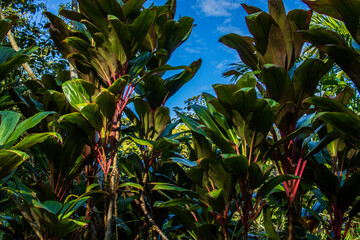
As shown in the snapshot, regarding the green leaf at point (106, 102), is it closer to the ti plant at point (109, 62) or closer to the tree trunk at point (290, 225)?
the ti plant at point (109, 62)

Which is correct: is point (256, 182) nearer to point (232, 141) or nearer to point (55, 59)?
point (232, 141)

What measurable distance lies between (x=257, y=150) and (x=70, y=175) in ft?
3.59

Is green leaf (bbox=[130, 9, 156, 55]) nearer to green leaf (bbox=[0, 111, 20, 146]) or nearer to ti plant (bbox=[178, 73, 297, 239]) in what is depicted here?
ti plant (bbox=[178, 73, 297, 239])

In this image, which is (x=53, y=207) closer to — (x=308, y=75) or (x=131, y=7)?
(x=131, y=7)

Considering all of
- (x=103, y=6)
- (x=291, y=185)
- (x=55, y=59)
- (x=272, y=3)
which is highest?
(x=55, y=59)

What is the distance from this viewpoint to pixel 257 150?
59.1 inches

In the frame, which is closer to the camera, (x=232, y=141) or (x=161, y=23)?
(x=232, y=141)

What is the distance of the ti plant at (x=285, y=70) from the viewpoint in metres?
1.38

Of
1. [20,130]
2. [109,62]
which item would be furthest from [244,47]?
[20,130]

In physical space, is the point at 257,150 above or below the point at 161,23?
below

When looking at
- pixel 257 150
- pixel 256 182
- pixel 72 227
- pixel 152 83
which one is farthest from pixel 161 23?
pixel 72 227

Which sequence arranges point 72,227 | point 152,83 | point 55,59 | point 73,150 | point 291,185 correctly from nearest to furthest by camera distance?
point 72,227 → point 291,185 → point 73,150 → point 152,83 → point 55,59

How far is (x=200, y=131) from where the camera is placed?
1485 mm

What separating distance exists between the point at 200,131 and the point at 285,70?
0.55m
